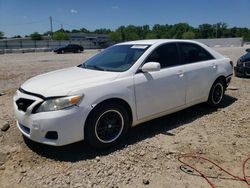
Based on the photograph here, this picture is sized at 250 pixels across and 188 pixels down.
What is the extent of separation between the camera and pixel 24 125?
3783 millimetres

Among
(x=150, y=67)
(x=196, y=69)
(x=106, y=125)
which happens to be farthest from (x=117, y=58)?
(x=196, y=69)

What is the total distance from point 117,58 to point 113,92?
1080 mm

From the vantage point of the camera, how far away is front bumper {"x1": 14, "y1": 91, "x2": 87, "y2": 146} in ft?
11.5

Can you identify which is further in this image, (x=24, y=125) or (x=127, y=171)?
(x=24, y=125)

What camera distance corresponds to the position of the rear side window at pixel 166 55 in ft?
15.2

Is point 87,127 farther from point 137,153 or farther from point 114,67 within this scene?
point 114,67

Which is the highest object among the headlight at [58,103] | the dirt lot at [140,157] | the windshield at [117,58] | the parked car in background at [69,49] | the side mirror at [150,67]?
the parked car in background at [69,49]

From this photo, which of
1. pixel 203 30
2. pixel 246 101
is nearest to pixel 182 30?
pixel 203 30

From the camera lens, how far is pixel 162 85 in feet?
14.9

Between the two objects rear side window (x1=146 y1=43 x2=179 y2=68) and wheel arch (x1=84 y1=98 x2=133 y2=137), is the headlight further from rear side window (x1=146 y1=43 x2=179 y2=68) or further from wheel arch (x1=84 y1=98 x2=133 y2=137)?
rear side window (x1=146 y1=43 x2=179 y2=68)

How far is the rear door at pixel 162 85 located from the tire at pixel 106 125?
340 millimetres

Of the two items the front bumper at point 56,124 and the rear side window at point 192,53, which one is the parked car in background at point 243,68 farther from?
the front bumper at point 56,124

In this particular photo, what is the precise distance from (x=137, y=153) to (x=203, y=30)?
4655 inches

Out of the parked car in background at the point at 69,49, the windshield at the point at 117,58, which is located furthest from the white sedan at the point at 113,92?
the parked car in background at the point at 69,49
